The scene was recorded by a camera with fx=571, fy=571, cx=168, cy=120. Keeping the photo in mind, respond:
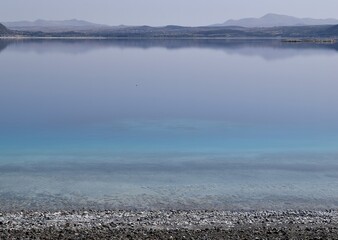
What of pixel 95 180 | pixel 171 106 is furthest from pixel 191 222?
pixel 171 106

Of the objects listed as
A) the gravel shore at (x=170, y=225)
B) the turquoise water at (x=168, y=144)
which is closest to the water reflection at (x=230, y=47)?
the turquoise water at (x=168, y=144)

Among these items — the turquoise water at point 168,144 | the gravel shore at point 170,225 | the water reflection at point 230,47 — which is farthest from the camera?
the water reflection at point 230,47

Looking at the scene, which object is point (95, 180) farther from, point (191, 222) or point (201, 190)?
point (191, 222)

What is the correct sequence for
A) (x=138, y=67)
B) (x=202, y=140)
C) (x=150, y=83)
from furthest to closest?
(x=138, y=67), (x=150, y=83), (x=202, y=140)

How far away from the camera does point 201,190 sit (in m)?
10.8

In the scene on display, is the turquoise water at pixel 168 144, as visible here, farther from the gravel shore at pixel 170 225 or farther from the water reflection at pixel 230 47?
the water reflection at pixel 230 47

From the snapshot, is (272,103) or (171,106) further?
(272,103)

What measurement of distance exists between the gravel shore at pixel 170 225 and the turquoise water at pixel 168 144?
0.67 metres

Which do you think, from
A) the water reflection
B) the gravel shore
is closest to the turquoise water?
the gravel shore

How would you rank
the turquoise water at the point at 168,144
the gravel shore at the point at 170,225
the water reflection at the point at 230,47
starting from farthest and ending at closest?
the water reflection at the point at 230,47 → the turquoise water at the point at 168,144 → the gravel shore at the point at 170,225

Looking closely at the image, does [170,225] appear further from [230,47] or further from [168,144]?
[230,47]

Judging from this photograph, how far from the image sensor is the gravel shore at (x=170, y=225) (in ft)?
25.8

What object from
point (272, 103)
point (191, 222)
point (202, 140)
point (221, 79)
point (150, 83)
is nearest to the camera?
point (191, 222)

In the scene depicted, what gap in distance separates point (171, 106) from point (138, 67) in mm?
17625
